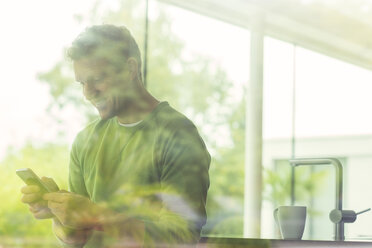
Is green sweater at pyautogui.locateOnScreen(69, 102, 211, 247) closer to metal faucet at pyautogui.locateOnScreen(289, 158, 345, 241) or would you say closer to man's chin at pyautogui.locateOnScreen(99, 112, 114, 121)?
man's chin at pyautogui.locateOnScreen(99, 112, 114, 121)

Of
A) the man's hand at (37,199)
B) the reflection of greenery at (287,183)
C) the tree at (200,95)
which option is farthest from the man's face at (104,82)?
the reflection of greenery at (287,183)

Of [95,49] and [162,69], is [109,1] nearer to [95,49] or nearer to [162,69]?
[162,69]

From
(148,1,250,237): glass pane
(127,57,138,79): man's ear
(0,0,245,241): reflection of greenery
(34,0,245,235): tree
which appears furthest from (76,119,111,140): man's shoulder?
(148,1,250,237): glass pane

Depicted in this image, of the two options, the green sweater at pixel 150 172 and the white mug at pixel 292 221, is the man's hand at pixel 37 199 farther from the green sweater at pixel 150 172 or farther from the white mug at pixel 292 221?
the white mug at pixel 292 221

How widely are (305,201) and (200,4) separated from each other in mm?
1207

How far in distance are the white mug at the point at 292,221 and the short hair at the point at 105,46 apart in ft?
1.80

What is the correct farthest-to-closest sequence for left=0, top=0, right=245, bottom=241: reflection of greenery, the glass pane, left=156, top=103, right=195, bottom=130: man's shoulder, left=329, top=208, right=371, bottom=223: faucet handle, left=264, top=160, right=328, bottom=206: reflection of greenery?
left=264, top=160, right=328, bottom=206: reflection of greenery → the glass pane → left=0, top=0, right=245, bottom=241: reflection of greenery → left=329, top=208, right=371, bottom=223: faucet handle → left=156, top=103, right=195, bottom=130: man's shoulder

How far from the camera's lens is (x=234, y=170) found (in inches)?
117

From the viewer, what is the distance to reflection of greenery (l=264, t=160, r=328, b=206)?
2627 millimetres

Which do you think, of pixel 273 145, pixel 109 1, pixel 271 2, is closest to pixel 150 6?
pixel 109 1

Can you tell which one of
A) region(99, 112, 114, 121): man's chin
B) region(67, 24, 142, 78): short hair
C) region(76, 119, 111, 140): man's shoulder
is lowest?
region(76, 119, 111, 140): man's shoulder

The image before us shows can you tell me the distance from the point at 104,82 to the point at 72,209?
0.29 metres

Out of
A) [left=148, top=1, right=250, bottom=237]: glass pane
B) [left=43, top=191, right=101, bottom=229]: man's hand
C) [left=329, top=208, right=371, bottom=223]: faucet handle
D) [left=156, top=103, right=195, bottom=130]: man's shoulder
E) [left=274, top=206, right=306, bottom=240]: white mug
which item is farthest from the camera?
[left=148, top=1, right=250, bottom=237]: glass pane

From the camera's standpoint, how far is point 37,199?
1011mm
